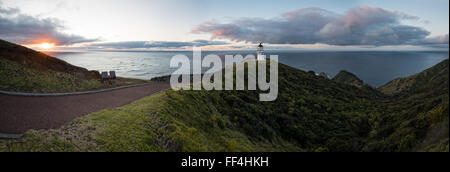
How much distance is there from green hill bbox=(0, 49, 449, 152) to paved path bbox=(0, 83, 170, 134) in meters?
1.81

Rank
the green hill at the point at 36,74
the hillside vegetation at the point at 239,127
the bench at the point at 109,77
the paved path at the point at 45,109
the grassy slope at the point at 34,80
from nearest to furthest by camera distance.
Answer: the hillside vegetation at the point at 239,127, the paved path at the point at 45,109, the grassy slope at the point at 34,80, the green hill at the point at 36,74, the bench at the point at 109,77

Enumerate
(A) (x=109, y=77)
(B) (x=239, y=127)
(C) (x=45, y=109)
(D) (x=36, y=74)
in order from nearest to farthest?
1. (C) (x=45, y=109)
2. (B) (x=239, y=127)
3. (D) (x=36, y=74)
4. (A) (x=109, y=77)

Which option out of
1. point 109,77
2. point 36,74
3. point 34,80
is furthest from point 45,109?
point 109,77

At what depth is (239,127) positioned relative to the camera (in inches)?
544

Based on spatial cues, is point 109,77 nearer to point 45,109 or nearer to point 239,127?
point 45,109

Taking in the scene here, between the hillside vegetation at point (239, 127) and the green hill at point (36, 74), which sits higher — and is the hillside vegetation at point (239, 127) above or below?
below

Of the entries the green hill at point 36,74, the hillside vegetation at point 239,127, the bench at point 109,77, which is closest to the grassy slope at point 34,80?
the green hill at point 36,74

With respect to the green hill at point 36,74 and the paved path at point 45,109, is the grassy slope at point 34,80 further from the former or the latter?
the paved path at point 45,109

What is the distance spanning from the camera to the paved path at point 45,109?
8.52 m

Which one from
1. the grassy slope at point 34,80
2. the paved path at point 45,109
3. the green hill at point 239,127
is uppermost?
the grassy slope at point 34,80

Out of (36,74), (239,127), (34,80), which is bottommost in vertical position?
(239,127)

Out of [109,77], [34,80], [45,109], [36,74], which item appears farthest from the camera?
[109,77]

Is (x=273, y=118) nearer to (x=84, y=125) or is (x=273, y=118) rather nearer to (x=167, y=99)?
(x=167, y=99)
